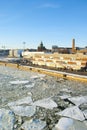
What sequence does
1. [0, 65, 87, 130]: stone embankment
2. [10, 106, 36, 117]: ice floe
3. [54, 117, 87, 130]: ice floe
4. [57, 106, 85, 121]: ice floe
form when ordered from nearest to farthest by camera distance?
[54, 117, 87, 130]: ice floe < [0, 65, 87, 130]: stone embankment < [57, 106, 85, 121]: ice floe < [10, 106, 36, 117]: ice floe

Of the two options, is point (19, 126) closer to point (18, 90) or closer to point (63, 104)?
point (63, 104)

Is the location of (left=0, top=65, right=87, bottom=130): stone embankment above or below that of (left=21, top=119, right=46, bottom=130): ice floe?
above

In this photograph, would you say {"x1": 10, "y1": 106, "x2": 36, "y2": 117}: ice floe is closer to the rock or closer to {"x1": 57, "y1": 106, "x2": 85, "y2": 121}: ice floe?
the rock

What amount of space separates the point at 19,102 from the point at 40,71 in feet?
27.0

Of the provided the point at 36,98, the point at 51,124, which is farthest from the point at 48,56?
the point at 51,124

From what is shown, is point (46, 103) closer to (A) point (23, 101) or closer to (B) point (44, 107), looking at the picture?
(B) point (44, 107)

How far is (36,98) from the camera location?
8.61m

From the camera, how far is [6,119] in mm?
6082

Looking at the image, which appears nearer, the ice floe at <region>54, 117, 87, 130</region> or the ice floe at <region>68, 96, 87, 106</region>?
the ice floe at <region>54, 117, 87, 130</region>

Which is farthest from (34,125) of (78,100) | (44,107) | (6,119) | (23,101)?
(78,100)

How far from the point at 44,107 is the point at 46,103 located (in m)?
0.43

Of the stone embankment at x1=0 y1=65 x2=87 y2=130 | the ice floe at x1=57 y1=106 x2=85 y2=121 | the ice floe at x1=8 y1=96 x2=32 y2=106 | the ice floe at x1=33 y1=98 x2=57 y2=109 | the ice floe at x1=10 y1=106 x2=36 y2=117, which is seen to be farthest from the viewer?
the ice floe at x1=8 y1=96 x2=32 y2=106

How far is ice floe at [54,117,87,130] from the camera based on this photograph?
5.52m

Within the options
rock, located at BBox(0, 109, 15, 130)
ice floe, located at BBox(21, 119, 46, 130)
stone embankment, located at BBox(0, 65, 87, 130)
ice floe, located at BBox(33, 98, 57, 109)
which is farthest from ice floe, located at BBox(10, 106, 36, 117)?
ice floe, located at BBox(21, 119, 46, 130)
